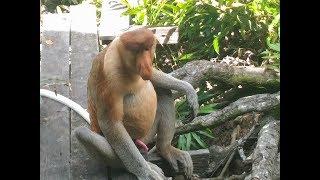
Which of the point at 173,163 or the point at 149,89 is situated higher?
the point at 149,89

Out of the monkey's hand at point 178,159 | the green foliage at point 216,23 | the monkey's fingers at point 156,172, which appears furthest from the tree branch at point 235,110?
the monkey's fingers at point 156,172

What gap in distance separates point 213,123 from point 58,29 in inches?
42.4

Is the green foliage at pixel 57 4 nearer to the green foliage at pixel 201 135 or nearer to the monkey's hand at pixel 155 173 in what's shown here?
the green foliage at pixel 201 135

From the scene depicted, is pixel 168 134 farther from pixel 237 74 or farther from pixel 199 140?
pixel 237 74

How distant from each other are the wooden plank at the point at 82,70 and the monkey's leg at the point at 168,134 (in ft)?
1.18

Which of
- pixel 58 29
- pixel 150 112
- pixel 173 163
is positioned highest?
pixel 58 29

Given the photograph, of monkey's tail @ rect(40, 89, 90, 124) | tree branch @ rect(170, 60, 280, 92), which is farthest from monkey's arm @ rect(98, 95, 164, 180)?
tree branch @ rect(170, 60, 280, 92)

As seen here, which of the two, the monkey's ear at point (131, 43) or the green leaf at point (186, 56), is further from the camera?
the green leaf at point (186, 56)

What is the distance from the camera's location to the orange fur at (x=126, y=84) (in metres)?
3.20

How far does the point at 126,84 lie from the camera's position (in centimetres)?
338

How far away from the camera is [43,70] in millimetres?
3992

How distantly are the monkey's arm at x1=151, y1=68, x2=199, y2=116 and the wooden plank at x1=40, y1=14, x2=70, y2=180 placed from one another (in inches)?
24.0
